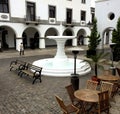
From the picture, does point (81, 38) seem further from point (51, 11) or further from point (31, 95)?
point (31, 95)

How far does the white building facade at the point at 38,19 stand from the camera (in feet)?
80.4

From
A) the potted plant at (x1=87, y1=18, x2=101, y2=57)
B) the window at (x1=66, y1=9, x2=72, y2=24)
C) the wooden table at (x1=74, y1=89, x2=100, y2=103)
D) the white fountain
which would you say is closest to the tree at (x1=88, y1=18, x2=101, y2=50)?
the potted plant at (x1=87, y1=18, x2=101, y2=57)

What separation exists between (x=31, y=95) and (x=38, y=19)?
796 inches

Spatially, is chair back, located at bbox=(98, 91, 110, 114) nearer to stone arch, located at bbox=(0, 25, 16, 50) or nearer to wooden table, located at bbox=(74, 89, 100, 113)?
wooden table, located at bbox=(74, 89, 100, 113)

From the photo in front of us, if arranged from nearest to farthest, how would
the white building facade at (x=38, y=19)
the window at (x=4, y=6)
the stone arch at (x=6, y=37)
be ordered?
the window at (x=4, y=6) → the white building facade at (x=38, y=19) → the stone arch at (x=6, y=37)

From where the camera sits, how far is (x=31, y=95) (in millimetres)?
8461

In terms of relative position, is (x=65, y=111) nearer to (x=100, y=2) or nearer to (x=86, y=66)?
(x=86, y=66)

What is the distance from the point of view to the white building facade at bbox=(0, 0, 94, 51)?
24516 mm

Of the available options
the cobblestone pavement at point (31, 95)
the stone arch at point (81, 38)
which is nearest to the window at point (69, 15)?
the stone arch at point (81, 38)

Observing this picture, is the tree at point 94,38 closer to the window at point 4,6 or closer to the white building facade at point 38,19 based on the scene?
the white building facade at point 38,19

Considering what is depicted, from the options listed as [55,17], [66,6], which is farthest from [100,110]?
[66,6]

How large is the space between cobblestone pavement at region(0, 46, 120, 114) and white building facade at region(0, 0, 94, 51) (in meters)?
12.5

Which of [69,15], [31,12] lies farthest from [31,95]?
[69,15]

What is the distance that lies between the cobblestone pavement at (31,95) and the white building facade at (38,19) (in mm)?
12532
